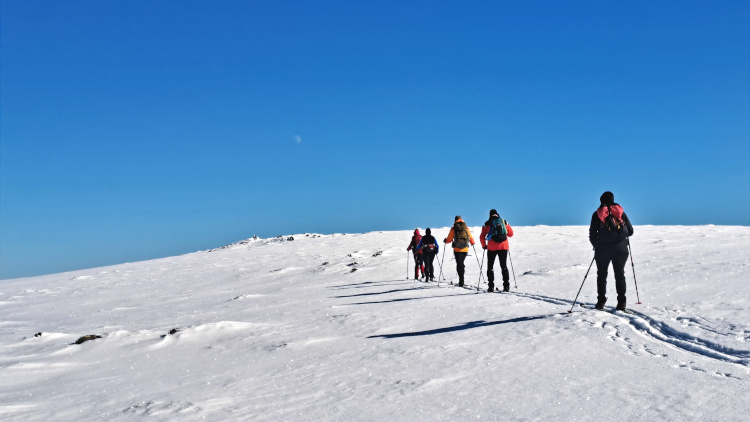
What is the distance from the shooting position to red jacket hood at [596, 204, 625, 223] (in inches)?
351

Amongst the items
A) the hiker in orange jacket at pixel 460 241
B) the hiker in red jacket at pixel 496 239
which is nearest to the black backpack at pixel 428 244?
the hiker in orange jacket at pixel 460 241

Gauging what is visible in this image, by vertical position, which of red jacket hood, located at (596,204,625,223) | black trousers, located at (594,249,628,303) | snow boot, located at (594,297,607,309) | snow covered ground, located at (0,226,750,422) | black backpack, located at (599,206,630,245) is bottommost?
snow covered ground, located at (0,226,750,422)

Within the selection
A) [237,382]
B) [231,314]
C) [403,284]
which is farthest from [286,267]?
[237,382]

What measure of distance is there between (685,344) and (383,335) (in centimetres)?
421

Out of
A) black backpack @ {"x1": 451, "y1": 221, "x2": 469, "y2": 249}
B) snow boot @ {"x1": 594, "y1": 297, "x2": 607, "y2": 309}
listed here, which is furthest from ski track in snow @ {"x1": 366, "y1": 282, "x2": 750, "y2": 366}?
black backpack @ {"x1": 451, "y1": 221, "x2": 469, "y2": 249}

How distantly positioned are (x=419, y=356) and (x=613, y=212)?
488 cm

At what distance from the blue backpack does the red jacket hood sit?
3940 mm

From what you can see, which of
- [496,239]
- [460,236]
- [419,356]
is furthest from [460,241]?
[419,356]

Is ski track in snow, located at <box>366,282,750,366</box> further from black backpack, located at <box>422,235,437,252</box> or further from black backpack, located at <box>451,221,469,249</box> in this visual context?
black backpack, located at <box>422,235,437,252</box>

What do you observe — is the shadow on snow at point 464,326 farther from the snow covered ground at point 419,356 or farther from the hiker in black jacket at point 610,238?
the hiker in black jacket at point 610,238

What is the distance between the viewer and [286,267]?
81.7ft

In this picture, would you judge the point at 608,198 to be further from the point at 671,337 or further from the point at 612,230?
the point at 671,337

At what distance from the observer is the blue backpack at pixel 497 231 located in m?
12.9

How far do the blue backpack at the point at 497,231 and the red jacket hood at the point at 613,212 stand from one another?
3940mm
